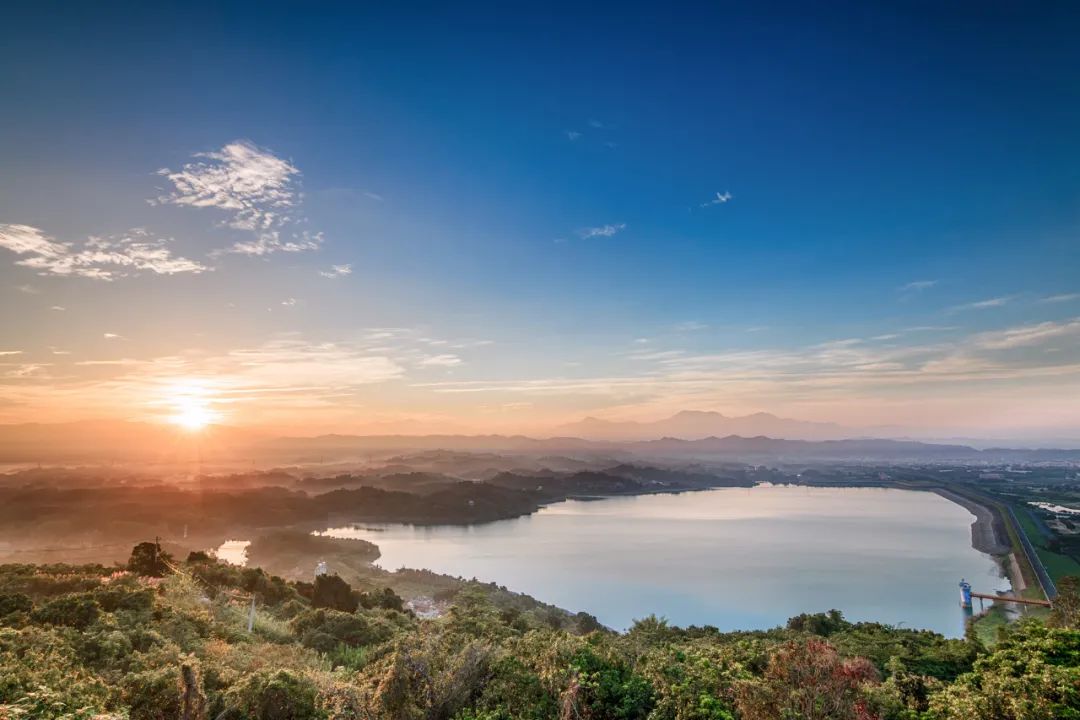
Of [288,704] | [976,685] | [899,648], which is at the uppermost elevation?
[976,685]

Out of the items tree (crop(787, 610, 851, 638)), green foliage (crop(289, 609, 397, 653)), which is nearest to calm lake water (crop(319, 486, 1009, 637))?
tree (crop(787, 610, 851, 638))

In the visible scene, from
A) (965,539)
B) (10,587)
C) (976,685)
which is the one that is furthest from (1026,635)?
(965,539)

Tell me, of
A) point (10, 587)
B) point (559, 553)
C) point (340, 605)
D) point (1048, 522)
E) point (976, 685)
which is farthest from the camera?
point (1048, 522)

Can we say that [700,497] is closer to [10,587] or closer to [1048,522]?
[1048,522]

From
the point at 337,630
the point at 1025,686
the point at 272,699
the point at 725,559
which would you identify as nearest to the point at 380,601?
the point at 337,630

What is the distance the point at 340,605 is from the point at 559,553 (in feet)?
105

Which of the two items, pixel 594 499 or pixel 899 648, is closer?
pixel 899 648

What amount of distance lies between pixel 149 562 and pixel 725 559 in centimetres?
4208

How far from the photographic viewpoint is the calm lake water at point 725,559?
31453 mm

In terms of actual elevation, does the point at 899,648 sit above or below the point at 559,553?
above

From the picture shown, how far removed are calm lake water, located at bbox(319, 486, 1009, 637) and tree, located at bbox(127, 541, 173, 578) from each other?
21.0 meters

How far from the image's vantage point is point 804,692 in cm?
543

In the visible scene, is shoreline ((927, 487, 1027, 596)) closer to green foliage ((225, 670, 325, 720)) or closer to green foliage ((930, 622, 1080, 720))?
green foliage ((930, 622, 1080, 720))

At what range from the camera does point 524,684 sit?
6852 millimetres
